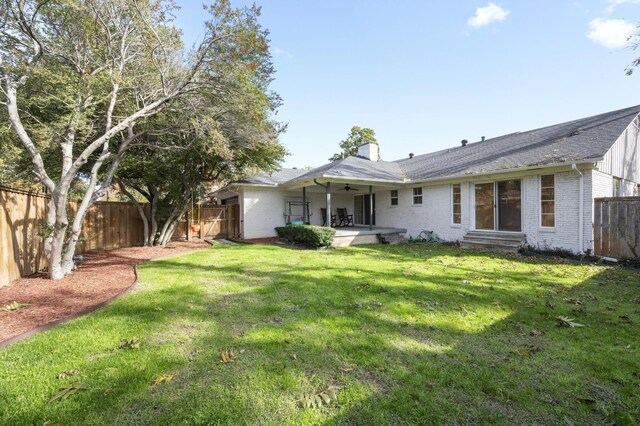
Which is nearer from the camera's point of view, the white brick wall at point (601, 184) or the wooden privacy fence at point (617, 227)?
the wooden privacy fence at point (617, 227)

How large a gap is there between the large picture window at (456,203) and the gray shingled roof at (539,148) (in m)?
0.72

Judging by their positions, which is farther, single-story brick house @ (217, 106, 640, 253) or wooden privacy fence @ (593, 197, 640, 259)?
single-story brick house @ (217, 106, 640, 253)

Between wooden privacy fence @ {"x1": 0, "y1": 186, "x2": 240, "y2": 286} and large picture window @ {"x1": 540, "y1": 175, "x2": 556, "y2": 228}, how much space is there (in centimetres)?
1317

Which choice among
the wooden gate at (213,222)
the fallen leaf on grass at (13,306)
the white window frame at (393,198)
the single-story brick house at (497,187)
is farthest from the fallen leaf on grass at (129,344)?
the white window frame at (393,198)

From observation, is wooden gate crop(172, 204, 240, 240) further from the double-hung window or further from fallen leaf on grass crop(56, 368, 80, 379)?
fallen leaf on grass crop(56, 368, 80, 379)

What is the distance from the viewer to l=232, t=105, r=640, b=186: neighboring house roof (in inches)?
349

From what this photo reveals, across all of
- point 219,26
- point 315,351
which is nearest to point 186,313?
point 315,351

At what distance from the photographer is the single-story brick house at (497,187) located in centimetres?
855

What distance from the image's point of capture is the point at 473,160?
39.7 feet

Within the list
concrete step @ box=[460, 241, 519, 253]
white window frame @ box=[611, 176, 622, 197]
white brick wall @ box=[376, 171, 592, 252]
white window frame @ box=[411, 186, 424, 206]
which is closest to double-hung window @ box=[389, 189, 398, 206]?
white brick wall @ box=[376, 171, 592, 252]

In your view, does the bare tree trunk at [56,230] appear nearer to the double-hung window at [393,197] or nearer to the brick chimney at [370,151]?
the double-hung window at [393,197]

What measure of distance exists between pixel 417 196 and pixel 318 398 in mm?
12308

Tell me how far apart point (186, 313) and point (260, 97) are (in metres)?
6.35

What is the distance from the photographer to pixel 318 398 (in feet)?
7.23
